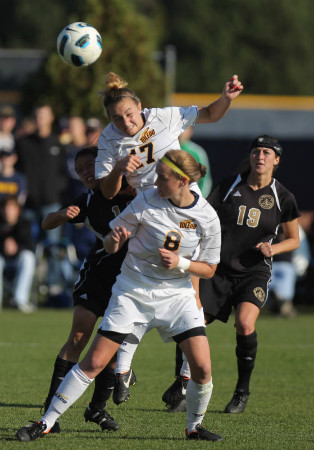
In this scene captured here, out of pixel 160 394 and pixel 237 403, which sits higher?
pixel 237 403

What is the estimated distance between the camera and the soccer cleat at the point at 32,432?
597cm

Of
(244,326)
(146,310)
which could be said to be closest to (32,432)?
(146,310)

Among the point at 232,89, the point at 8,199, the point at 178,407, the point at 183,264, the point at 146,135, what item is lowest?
the point at 178,407

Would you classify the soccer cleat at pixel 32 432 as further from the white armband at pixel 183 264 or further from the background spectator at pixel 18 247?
the background spectator at pixel 18 247

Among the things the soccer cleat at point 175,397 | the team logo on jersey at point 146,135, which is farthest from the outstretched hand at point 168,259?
the soccer cleat at point 175,397

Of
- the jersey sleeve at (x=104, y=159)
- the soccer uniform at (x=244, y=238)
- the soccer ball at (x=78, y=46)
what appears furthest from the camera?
the soccer uniform at (x=244, y=238)

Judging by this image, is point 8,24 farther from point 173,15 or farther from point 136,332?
point 136,332

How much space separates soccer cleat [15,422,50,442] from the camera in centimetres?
597

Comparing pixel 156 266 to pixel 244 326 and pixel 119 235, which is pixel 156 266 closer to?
pixel 119 235

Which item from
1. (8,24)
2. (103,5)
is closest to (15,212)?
(103,5)

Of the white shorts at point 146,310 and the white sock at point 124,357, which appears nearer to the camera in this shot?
the white shorts at point 146,310

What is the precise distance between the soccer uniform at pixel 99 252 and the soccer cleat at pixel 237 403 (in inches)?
58.4

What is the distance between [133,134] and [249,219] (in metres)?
1.67

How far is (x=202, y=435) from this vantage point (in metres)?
6.20
